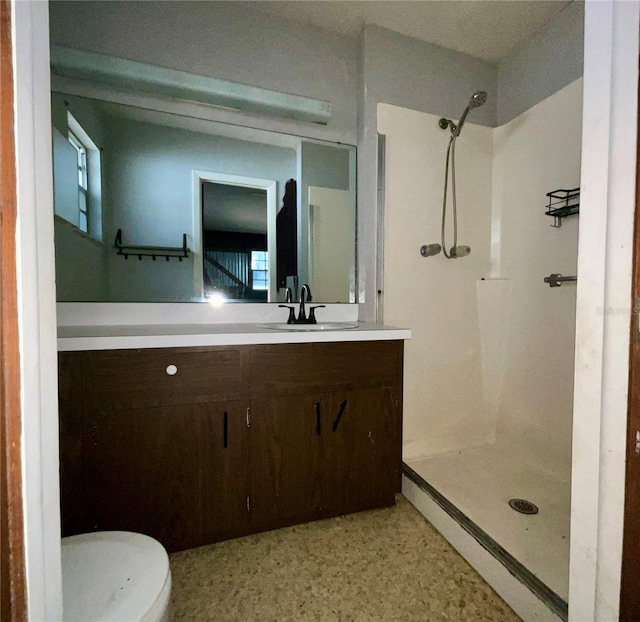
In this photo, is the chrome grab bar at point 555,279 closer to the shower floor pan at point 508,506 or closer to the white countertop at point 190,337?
the white countertop at point 190,337

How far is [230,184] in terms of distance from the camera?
164cm

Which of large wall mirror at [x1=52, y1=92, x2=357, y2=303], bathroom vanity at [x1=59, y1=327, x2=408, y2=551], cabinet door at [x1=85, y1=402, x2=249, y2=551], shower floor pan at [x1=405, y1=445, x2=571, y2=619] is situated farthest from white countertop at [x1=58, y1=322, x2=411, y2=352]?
shower floor pan at [x1=405, y1=445, x2=571, y2=619]

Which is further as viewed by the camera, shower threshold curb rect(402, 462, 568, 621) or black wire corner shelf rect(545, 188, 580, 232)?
black wire corner shelf rect(545, 188, 580, 232)

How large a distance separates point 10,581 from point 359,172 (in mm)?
1911

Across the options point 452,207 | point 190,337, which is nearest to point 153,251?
point 190,337

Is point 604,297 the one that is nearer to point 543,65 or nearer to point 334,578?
point 334,578

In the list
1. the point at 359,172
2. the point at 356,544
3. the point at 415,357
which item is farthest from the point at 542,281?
the point at 356,544

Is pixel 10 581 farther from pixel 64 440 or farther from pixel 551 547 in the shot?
pixel 551 547

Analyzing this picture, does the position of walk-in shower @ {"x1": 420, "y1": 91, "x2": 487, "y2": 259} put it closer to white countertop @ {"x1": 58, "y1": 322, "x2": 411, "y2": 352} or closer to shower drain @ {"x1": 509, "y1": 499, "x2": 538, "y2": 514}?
white countertop @ {"x1": 58, "y1": 322, "x2": 411, "y2": 352}

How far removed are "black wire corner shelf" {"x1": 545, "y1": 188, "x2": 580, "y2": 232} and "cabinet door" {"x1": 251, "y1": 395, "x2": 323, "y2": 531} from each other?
4.84 feet

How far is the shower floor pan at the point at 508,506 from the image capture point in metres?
1.04

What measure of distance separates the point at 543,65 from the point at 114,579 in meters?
2.66

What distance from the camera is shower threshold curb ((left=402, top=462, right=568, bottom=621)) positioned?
910 millimetres

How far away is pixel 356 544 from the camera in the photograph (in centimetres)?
130
